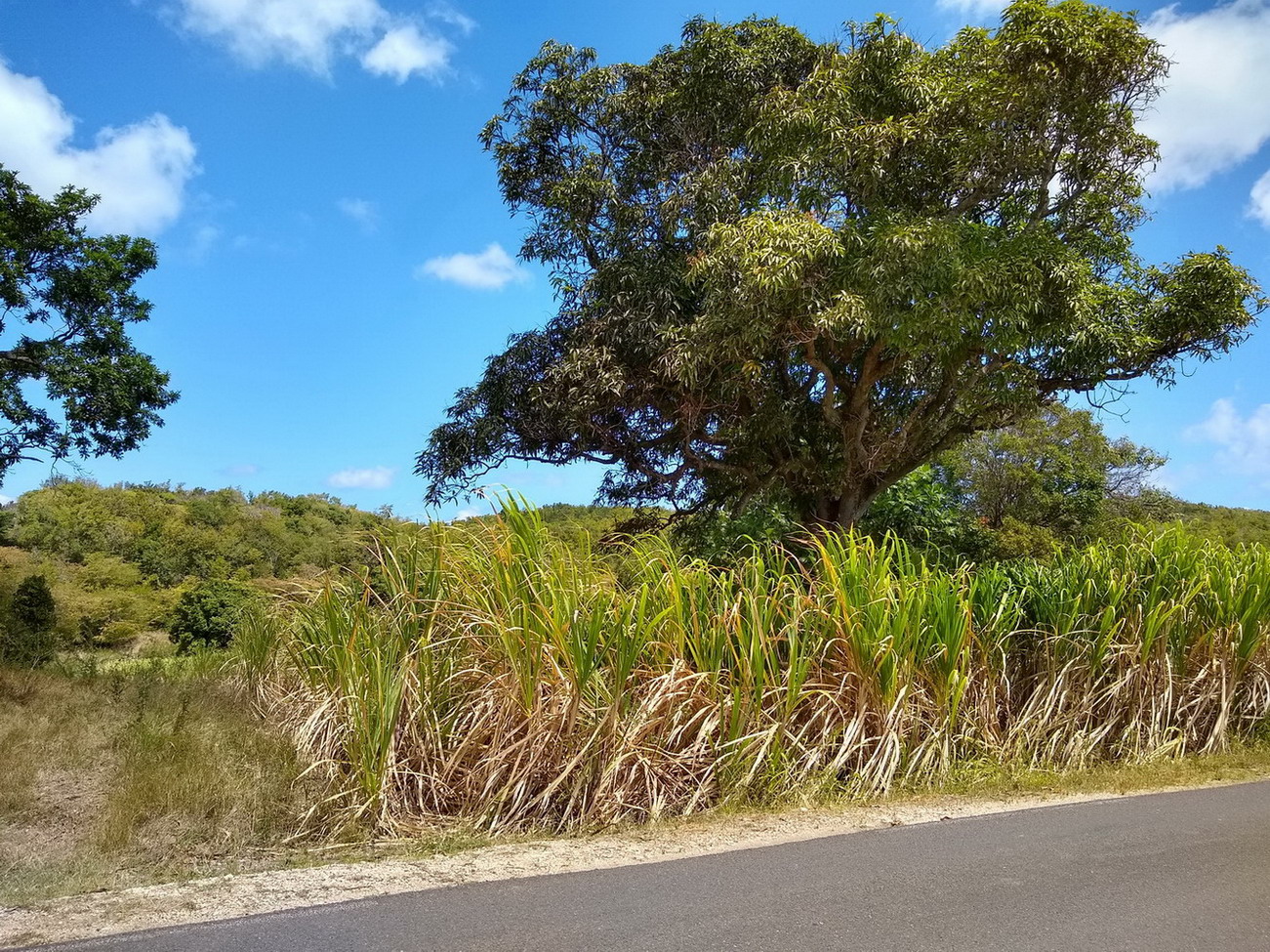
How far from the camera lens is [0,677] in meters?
10.9

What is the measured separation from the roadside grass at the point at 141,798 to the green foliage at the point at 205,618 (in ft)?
33.5

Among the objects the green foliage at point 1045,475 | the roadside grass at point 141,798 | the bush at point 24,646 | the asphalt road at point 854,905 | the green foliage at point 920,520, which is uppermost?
the green foliage at point 1045,475

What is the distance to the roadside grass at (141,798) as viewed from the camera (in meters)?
4.72

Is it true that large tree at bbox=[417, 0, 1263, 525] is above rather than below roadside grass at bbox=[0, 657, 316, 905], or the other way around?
above

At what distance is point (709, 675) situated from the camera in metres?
6.02

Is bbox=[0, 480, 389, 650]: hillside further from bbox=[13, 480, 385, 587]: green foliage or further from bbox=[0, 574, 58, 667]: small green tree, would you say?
bbox=[0, 574, 58, 667]: small green tree

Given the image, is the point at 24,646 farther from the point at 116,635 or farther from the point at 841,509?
the point at 841,509

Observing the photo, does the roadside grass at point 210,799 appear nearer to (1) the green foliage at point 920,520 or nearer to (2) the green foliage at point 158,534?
(1) the green foliage at point 920,520

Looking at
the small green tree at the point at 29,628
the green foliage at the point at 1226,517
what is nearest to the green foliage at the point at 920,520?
the green foliage at the point at 1226,517

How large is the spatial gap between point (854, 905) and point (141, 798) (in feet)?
14.4

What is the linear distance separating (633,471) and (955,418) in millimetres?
5729

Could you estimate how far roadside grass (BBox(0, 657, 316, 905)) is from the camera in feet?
15.5

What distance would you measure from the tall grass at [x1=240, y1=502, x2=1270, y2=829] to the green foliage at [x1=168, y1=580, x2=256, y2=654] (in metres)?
11.8

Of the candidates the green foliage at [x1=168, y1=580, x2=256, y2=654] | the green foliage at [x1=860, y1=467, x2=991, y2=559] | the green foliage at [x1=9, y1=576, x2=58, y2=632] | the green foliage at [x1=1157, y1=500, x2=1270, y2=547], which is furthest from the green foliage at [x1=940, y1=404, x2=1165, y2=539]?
the green foliage at [x1=9, y1=576, x2=58, y2=632]
